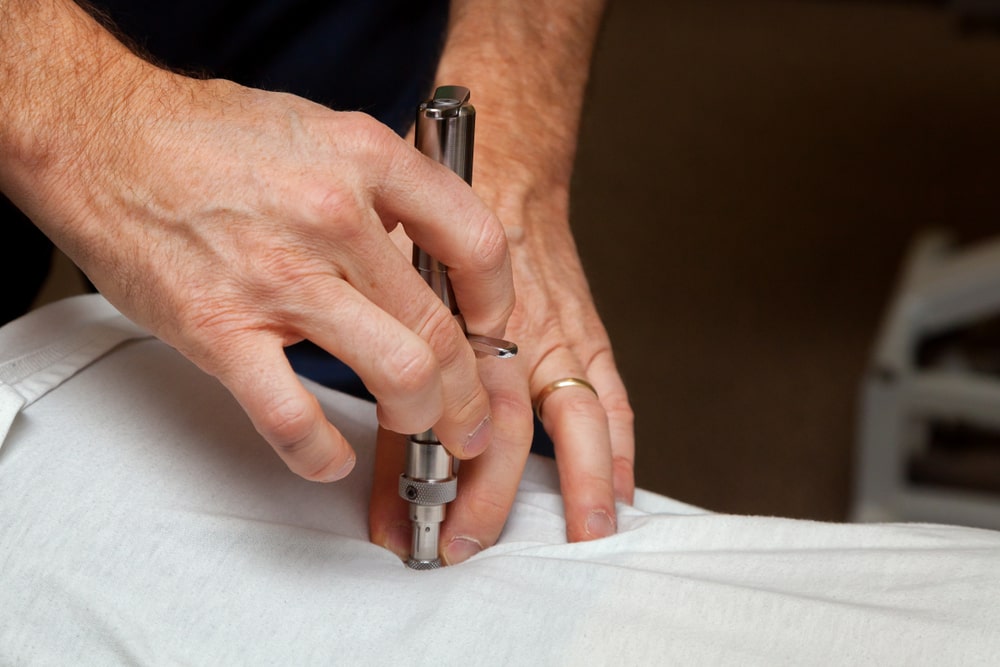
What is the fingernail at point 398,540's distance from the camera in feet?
2.19

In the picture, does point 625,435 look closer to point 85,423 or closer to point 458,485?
point 458,485

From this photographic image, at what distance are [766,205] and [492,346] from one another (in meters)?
2.63

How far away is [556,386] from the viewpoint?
0.78 meters

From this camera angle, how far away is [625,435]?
0.82m

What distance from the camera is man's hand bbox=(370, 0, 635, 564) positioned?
26.4 inches

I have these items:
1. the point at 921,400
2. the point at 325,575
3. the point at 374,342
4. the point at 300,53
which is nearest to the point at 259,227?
the point at 374,342

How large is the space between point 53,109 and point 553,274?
0.42 metres

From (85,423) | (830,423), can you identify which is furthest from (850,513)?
(85,423)

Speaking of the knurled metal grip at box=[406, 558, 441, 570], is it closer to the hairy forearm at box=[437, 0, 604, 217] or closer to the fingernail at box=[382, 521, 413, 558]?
the fingernail at box=[382, 521, 413, 558]

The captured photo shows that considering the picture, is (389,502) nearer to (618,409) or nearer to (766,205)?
(618,409)

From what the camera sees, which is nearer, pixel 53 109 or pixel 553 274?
pixel 53 109

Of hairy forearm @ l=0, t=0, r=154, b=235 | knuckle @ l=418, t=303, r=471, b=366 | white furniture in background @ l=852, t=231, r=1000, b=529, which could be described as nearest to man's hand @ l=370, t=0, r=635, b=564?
knuckle @ l=418, t=303, r=471, b=366

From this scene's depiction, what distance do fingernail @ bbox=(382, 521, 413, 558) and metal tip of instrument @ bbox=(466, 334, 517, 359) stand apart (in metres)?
0.12

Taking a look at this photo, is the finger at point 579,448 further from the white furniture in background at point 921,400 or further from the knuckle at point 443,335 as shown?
the white furniture in background at point 921,400
